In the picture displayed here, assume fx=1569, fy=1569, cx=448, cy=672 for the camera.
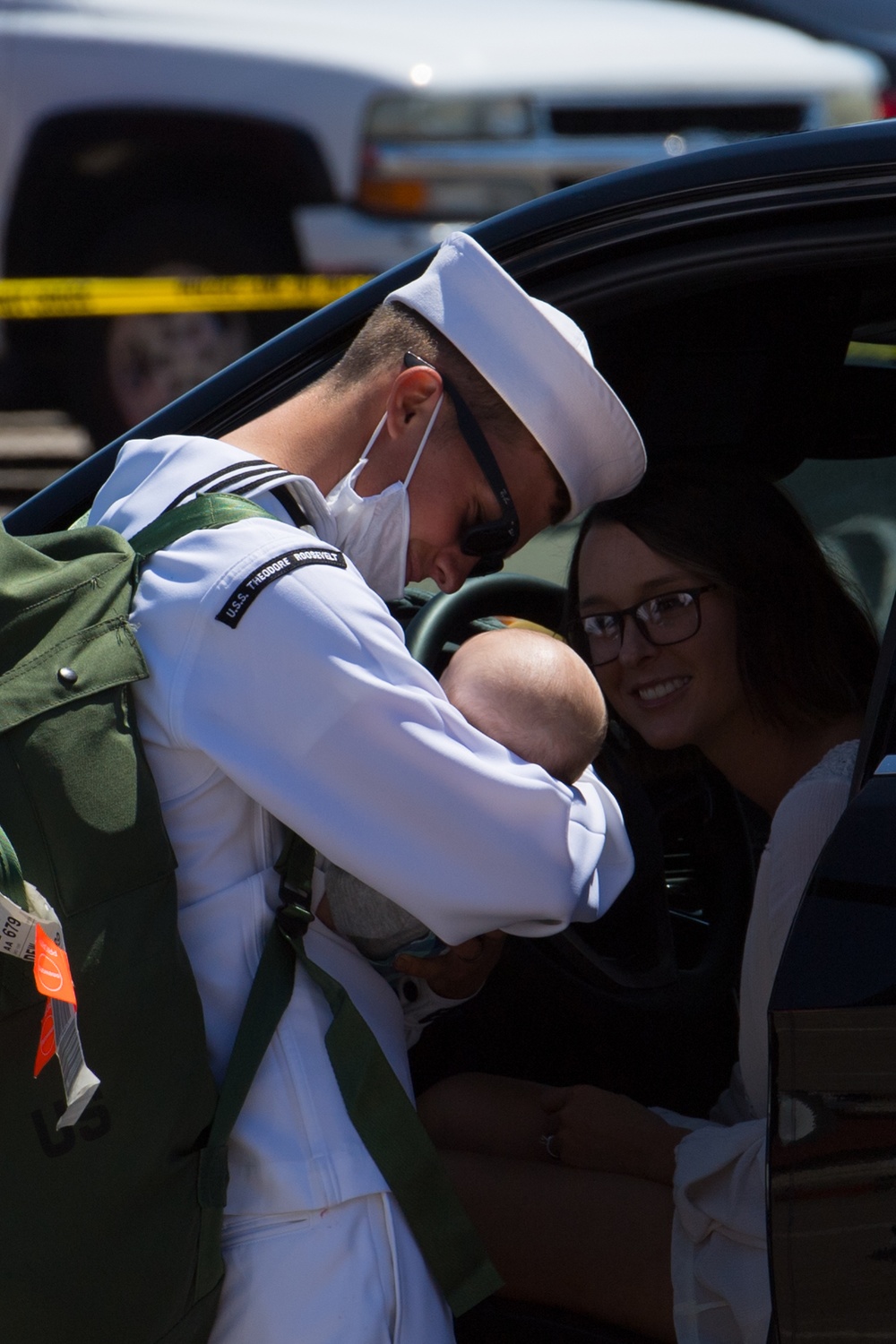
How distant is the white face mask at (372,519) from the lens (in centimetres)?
180

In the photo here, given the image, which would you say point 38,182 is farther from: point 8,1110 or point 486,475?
point 8,1110

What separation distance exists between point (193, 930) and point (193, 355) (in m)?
5.32

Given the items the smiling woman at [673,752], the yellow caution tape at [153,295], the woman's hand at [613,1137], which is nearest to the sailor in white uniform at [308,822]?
the smiling woman at [673,752]

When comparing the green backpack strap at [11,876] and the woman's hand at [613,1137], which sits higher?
the green backpack strap at [11,876]

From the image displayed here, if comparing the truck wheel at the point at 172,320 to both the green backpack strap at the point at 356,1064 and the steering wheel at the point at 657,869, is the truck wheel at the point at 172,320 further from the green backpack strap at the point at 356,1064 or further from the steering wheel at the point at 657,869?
the green backpack strap at the point at 356,1064

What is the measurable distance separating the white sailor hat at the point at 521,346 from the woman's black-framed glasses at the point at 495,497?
0.04 meters

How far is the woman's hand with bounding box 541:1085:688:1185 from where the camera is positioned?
7.00 feet

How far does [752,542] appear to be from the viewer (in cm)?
233

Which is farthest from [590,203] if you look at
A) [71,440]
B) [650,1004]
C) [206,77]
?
[71,440]

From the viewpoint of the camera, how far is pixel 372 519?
1.81m

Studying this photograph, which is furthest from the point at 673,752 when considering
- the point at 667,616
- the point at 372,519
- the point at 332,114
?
the point at 332,114

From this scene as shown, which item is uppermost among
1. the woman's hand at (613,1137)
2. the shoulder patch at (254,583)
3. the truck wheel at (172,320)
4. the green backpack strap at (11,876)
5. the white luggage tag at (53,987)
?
the shoulder patch at (254,583)

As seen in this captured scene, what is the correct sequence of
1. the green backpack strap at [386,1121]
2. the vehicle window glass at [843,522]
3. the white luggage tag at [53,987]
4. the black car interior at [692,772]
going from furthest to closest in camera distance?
1. the vehicle window glass at [843,522]
2. the black car interior at [692,772]
3. the green backpack strap at [386,1121]
4. the white luggage tag at [53,987]

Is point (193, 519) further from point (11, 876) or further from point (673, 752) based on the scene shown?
point (673, 752)
